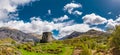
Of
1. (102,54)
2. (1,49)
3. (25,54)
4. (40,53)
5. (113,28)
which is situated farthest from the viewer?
(40,53)

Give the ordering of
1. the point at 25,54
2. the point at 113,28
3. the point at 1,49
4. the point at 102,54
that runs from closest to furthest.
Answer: the point at 113,28 < the point at 1,49 < the point at 102,54 < the point at 25,54

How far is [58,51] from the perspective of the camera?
140 m

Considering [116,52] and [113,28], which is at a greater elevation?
[113,28]

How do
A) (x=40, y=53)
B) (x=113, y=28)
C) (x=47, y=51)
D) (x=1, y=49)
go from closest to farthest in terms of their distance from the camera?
(x=113, y=28) → (x=1, y=49) → (x=40, y=53) → (x=47, y=51)

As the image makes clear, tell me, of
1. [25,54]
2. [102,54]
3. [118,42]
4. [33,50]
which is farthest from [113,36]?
[33,50]

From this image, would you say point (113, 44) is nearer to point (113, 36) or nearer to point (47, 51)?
point (113, 36)

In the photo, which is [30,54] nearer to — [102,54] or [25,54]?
[25,54]

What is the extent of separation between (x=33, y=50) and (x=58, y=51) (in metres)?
14.2

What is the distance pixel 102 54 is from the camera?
11044cm

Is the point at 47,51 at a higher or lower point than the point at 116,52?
higher

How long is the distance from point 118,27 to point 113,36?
350 centimetres

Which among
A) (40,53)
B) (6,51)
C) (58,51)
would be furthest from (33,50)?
(6,51)

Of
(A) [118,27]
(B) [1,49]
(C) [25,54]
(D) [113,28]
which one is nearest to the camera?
(A) [118,27]

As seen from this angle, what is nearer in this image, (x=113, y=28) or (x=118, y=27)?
(x=118, y=27)
